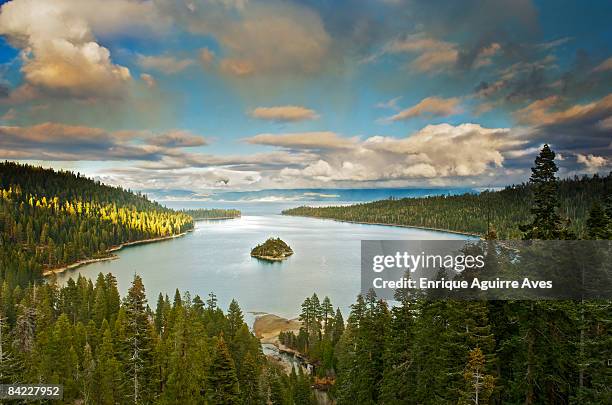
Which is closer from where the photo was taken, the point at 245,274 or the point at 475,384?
the point at 475,384

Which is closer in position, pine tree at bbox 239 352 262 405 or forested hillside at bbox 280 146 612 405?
forested hillside at bbox 280 146 612 405

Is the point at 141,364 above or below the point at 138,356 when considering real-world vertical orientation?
below

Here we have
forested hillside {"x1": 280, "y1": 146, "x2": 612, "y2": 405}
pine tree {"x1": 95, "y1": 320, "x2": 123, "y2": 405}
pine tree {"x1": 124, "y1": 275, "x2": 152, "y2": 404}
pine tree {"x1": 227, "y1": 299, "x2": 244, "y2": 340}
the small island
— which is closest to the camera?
forested hillside {"x1": 280, "y1": 146, "x2": 612, "y2": 405}

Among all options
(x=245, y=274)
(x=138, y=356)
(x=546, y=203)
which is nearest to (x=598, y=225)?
(x=546, y=203)

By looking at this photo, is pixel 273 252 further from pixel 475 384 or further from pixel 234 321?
pixel 475 384

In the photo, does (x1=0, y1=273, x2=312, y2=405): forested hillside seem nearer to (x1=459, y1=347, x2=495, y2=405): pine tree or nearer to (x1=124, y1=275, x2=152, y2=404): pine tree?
(x1=124, y1=275, x2=152, y2=404): pine tree

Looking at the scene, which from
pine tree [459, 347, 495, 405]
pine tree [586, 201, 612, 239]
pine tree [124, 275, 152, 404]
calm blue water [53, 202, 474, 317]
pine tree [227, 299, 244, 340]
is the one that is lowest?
calm blue water [53, 202, 474, 317]

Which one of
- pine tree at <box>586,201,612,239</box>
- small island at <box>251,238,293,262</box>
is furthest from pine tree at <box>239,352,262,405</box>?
small island at <box>251,238,293,262</box>

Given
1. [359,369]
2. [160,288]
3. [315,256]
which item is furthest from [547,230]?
[315,256]

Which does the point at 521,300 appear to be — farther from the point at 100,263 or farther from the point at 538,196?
the point at 100,263
